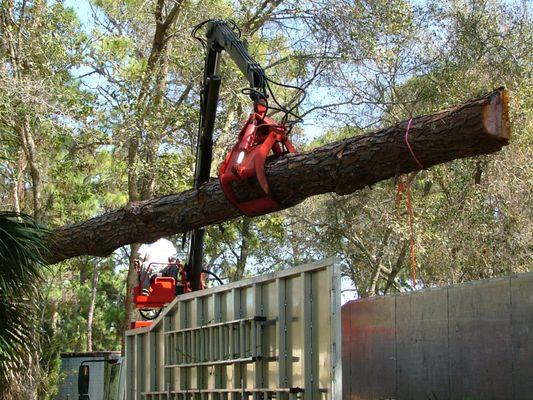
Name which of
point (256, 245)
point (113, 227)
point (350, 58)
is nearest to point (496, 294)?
point (113, 227)

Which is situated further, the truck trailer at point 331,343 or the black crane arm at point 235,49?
the black crane arm at point 235,49

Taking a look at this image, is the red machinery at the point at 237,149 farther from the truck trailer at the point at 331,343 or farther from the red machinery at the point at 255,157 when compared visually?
the truck trailer at the point at 331,343

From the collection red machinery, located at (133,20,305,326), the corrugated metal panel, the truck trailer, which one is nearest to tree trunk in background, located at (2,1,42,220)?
red machinery, located at (133,20,305,326)

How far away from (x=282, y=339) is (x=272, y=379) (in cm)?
39

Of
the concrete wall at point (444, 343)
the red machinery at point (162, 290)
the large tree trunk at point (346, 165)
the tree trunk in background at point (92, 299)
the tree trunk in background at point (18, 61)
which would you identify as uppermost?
the tree trunk in background at point (18, 61)

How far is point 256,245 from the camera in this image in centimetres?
2652

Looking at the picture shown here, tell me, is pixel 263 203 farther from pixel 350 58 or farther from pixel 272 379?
pixel 350 58

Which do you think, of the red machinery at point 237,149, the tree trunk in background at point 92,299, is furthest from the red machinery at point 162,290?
the tree trunk in background at point 92,299

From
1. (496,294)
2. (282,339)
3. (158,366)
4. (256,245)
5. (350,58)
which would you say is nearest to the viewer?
(282,339)

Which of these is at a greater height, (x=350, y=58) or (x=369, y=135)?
(x=350, y=58)

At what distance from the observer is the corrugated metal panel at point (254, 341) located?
20.7 ft

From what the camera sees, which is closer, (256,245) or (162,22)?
(162,22)

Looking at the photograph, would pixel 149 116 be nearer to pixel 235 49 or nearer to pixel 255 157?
pixel 235 49

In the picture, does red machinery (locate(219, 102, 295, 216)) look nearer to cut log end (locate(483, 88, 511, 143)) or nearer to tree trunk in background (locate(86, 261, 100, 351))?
cut log end (locate(483, 88, 511, 143))
